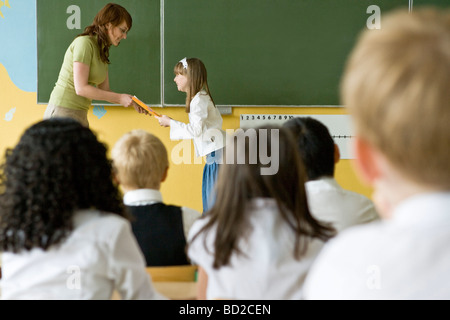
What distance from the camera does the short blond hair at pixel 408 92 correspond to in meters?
0.54

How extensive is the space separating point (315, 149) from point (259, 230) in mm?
786

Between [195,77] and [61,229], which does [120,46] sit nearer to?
[195,77]

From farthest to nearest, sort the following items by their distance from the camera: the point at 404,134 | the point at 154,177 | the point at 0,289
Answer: the point at 154,177 → the point at 0,289 → the point at 404,134

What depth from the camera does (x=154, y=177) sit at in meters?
1.93

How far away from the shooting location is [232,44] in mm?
4066

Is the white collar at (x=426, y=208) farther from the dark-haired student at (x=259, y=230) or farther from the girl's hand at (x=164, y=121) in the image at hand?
the girl's hand at (x=164, y=121)

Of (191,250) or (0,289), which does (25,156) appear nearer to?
(0,289)

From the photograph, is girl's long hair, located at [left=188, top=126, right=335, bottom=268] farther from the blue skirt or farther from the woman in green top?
the blue skirt

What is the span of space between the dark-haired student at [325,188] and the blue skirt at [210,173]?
177cm

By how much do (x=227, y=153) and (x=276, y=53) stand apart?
2.81m

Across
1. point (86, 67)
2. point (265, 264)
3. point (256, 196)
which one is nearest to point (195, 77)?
point (86, 67)

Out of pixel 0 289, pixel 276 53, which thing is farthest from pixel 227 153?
pixel 276 53

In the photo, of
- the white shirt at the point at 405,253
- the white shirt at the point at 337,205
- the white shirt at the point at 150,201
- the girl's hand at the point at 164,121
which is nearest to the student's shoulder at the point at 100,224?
the white shirt at the point at 150,201

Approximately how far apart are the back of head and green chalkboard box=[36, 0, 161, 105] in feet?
7.22
